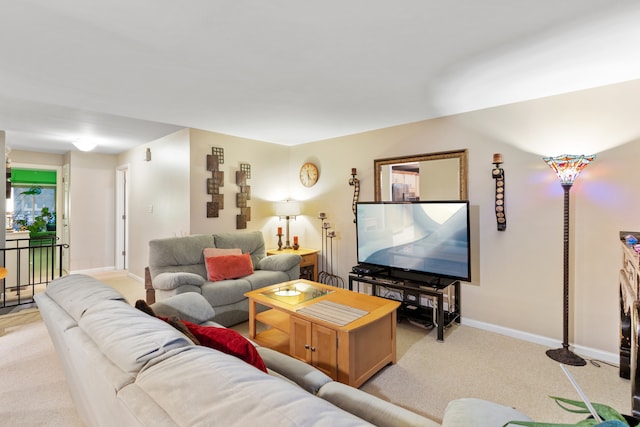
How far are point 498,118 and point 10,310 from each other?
5763 millimetres

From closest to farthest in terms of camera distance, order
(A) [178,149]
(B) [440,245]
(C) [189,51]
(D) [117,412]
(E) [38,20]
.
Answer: (D) [117,412] → (E) [38,20] → (C) [189,51] → (B) [440,245] → (A) [178,149]

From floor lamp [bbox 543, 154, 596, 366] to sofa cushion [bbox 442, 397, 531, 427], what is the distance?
90.7 inches

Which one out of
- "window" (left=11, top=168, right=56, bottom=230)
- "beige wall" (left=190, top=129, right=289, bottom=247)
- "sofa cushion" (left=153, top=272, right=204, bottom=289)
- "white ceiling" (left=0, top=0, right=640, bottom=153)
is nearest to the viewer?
"white ceiling" (left=0, top=0, right=640, bottom=153)

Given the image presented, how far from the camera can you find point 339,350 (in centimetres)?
211

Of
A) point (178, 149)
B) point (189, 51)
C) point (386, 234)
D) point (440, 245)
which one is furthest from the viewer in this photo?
point (178, 149)

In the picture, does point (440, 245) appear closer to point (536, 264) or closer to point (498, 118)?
point (536, 264)

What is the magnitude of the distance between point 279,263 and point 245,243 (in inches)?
22.1

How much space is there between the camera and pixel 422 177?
145 inches

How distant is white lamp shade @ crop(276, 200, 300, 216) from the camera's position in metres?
4.71

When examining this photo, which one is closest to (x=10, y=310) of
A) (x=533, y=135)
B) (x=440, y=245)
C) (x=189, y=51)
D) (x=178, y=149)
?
(x=178, y=149)

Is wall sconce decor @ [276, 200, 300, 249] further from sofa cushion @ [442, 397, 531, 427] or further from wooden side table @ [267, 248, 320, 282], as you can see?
sofa cushion @ [442, 397, 531, 427]

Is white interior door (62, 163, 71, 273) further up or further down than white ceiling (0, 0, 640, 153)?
further down

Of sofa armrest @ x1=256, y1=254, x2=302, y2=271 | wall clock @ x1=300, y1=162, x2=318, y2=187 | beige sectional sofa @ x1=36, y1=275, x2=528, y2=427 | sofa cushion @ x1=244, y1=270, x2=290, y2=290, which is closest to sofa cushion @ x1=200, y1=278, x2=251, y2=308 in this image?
sofa cushion @ x1=244, y1=270, x2=290, y2=290

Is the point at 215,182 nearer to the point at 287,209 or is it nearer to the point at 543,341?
the point at 287,209
